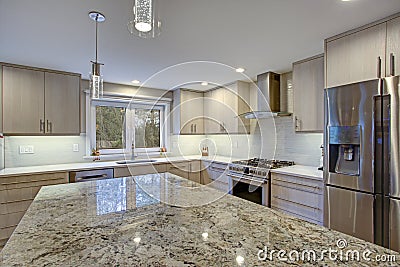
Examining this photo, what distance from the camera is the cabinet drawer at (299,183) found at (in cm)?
219

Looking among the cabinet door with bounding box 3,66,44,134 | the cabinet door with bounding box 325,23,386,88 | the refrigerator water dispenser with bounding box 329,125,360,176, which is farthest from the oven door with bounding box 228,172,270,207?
the cabinet door with bounding box 3,66,44,134

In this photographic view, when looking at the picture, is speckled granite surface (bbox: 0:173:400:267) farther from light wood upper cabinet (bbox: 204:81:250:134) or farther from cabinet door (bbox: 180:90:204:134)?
cabinet door (bbox: 180:90:204:134)

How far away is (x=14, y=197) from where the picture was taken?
8.06 feet

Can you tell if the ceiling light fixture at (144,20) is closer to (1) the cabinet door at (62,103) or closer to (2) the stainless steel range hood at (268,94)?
(2) the stainless steel range hood at (268,94)

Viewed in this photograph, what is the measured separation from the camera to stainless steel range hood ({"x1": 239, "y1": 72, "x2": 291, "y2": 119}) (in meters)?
3.05

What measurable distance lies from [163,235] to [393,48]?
2.03m

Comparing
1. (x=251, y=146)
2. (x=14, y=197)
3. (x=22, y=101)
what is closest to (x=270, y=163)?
(x=251, y=146)

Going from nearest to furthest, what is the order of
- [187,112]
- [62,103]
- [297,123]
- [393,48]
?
[393,48] → [297,123] → [62,103] → [187,112]

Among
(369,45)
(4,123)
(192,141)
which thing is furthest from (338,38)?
(4,123)

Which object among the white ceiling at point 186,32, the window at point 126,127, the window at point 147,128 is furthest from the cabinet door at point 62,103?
the window at point 147,128

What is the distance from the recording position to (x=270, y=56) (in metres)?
2.43

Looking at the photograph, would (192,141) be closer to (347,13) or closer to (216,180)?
(216,180)

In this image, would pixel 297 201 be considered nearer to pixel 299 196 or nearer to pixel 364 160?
pixel 299 196

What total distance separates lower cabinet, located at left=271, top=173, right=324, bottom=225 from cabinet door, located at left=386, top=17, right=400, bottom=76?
3.68 feet
